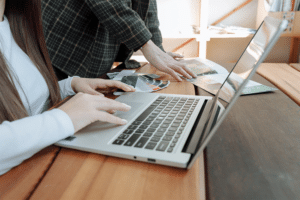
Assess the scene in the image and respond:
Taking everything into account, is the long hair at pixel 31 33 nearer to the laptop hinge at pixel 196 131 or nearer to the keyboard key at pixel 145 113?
the keyboard key at pixel 145 113

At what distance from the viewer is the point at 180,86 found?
736 mm

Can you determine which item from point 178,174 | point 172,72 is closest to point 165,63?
point 172,72

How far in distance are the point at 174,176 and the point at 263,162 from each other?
14 cm

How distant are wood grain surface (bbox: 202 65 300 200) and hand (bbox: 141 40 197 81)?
32 cm

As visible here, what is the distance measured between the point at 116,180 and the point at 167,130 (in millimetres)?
133

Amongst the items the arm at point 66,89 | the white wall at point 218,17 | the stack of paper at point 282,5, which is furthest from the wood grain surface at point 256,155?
the white wall at point 218,17

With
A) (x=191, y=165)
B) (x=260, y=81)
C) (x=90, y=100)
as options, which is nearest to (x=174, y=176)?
(x=191, y=165)

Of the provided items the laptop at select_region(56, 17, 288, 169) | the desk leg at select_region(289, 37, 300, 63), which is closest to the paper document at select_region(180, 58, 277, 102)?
the laptop at select_region(56, 17, 288, 169)

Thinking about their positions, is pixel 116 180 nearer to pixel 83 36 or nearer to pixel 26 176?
pixel 26 176

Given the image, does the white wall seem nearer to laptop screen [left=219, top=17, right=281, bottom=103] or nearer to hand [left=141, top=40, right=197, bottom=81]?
hand [left=141, top=40, right=197, bottom=81]

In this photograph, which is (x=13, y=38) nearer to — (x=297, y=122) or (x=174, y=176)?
(x=174, y=176)

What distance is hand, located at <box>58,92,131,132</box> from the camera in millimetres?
405

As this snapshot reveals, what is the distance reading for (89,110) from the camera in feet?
1.38

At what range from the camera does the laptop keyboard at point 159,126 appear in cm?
35
